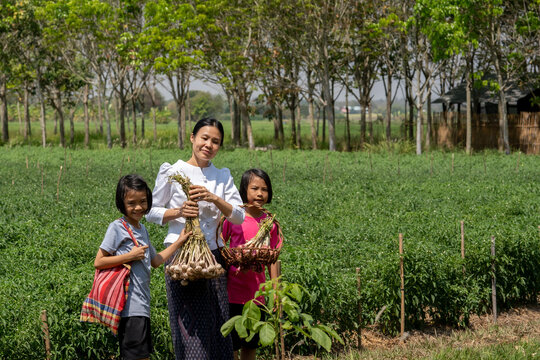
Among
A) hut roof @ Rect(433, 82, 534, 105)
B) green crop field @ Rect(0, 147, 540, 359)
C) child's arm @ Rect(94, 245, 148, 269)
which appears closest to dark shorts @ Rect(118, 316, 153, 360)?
child's arm @ Rect(94, 245, 148, 269)

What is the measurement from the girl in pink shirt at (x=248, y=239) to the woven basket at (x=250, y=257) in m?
0.11

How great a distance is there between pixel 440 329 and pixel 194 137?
4.71m

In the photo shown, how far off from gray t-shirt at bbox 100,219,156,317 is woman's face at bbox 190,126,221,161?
70cm

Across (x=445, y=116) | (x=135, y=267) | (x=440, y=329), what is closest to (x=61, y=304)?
(x=135, y=267)

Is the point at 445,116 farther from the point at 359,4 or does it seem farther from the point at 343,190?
the point at 343,190

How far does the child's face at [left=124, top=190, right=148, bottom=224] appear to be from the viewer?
4582 mm

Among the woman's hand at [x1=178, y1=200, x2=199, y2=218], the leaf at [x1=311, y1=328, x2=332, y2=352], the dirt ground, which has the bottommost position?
the dirt ground

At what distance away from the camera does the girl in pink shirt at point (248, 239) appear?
15.9ft

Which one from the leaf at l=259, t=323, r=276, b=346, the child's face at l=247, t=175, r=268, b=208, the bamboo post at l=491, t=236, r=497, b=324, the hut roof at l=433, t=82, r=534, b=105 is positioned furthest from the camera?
the hut roof at l=433, t=82, r=534, b=105

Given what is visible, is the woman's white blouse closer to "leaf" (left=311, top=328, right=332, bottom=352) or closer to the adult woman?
the adult woman

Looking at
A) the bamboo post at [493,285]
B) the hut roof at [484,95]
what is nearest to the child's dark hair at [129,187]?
the bamboo post at [493,285]

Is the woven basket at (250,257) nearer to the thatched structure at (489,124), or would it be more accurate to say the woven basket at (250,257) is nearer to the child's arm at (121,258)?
the child's arm at (121,258)

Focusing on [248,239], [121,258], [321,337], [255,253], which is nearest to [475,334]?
[248,239]

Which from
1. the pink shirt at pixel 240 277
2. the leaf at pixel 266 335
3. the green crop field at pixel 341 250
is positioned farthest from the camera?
the green crop field at pixel 341 250
